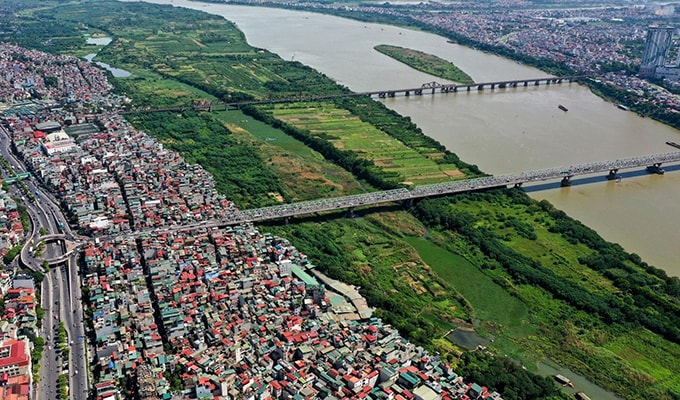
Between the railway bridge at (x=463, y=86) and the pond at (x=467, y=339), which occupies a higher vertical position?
the pond at (x=467, y=339)

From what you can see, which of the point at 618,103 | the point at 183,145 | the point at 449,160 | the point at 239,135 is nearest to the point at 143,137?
the point at 183,145

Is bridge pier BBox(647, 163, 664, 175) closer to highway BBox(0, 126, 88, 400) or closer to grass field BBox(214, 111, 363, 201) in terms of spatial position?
grass field BBox(214, 111, 363, 201)

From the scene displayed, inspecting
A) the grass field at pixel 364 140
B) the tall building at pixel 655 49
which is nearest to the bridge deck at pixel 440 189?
the grass field at pixel 364 140

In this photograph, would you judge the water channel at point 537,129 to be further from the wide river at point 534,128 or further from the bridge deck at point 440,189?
the bridge deck at point 440,189

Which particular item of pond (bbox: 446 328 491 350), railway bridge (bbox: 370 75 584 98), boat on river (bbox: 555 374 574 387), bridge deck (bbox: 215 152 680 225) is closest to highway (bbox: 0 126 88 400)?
bridge deck (bbox: 215 152 680 225)

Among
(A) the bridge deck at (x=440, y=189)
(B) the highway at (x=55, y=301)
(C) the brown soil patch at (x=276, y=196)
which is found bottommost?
(C) the brown soil patch at (x=276, y=196)
